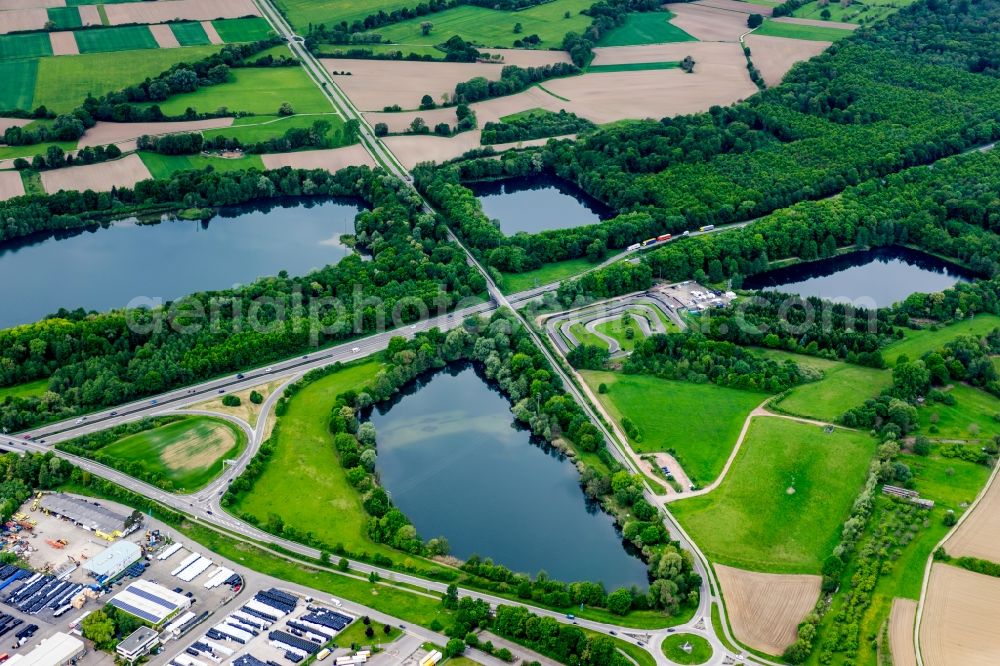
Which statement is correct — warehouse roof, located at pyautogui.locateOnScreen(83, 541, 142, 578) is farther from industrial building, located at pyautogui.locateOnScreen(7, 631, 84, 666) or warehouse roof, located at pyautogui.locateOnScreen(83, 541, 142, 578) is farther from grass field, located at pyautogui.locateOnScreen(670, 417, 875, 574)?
grass field, located at pyautogui.locateOnScreen(670, 417, 875, 574)

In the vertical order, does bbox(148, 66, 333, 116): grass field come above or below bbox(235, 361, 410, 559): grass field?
above

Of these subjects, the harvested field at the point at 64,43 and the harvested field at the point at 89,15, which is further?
the harvested field at the point at 89,15

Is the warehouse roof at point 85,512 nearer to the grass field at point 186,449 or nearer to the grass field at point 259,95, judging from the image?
the grass field at point 186,449

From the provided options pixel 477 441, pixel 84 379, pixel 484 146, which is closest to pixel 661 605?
pixel 477 441

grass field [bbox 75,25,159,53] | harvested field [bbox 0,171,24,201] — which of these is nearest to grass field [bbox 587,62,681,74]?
grass field [bbox 75,25,159,53]

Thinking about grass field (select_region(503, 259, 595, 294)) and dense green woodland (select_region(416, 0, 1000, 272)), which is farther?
dense green woodland (select_region(416, 0, 1000, 272))

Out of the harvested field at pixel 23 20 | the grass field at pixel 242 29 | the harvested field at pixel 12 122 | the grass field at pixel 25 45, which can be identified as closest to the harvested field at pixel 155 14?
the grass field at pixel 242 29
